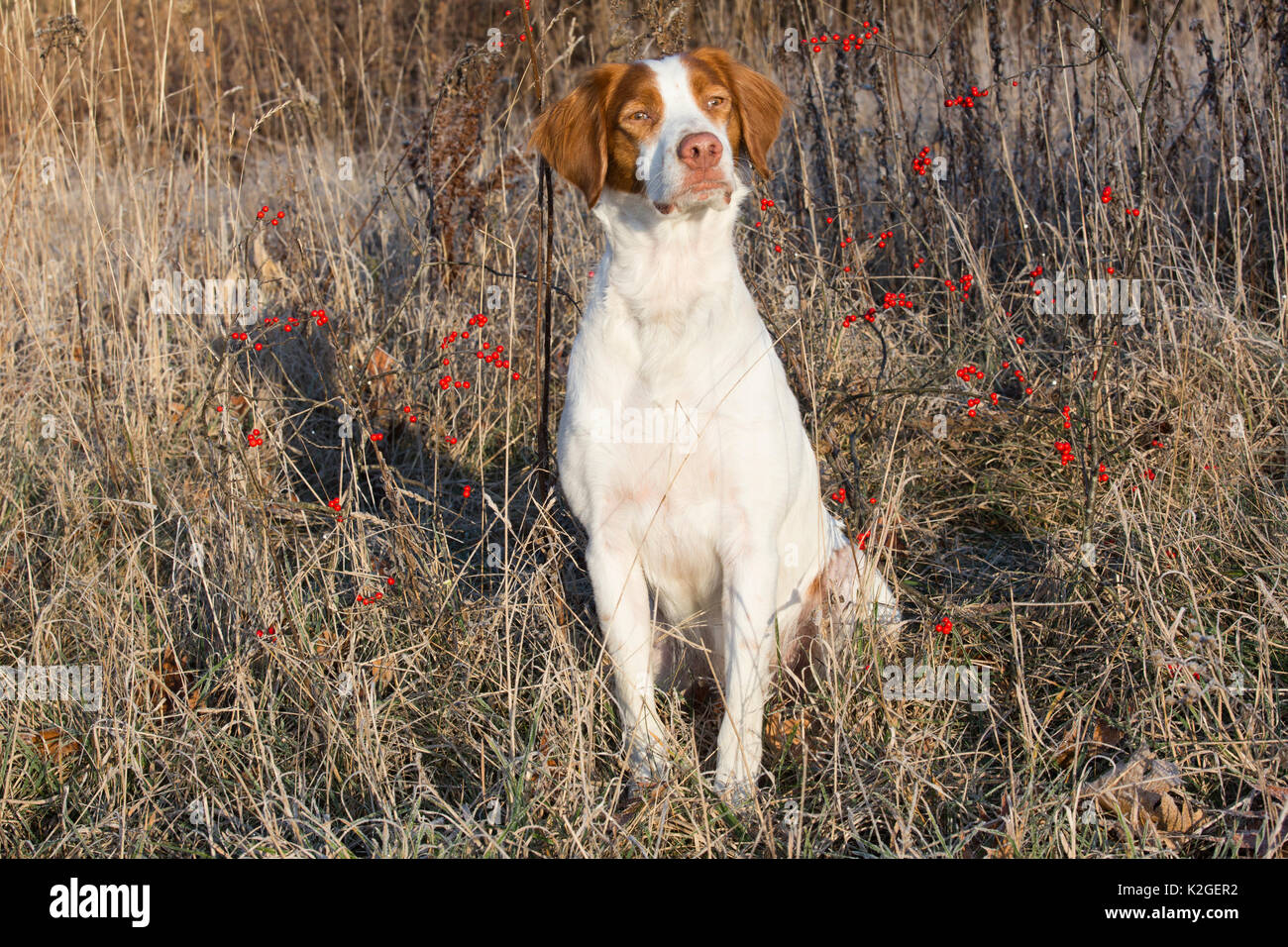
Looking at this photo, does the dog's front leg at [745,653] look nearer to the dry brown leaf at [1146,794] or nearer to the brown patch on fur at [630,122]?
the dry brown leaf at [1146,794]

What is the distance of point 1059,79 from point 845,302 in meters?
1.31

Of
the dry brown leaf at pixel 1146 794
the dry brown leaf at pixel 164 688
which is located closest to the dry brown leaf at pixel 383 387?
the dry brown leaf at pixel 164 688

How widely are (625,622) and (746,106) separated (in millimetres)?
1066

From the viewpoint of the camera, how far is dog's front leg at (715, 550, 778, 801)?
6.99 feet

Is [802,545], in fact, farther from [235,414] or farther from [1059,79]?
[1059,79]

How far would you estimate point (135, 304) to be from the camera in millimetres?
3738

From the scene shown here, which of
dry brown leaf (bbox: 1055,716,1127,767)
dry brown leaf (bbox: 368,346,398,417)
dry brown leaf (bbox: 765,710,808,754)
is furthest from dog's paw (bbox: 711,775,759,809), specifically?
dry brown leaf (bbox: 368,346,398,417)

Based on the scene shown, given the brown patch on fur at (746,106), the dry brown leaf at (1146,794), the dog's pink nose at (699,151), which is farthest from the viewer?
the brown patch on fur at (746,106)

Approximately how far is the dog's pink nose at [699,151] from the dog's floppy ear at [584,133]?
0.76ft

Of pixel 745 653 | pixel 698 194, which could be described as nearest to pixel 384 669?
pixel 745 653

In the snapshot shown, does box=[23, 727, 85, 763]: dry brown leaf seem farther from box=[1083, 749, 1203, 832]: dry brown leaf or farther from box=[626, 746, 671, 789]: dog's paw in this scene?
box=[1083, 749, 1203, 832]: dry brown leaf

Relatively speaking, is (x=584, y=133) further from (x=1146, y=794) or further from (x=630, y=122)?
(x=1146, y=794)

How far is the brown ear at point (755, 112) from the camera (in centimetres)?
226

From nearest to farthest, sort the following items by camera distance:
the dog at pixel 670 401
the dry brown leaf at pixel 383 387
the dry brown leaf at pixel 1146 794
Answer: the dry brown leaf at pixel 1146 794 < the dog at pixel 670 401 < the dry brown leaf at pixel 383 387
